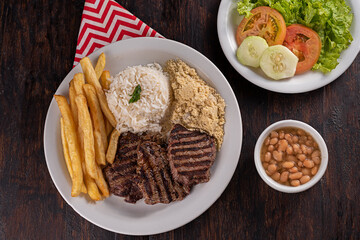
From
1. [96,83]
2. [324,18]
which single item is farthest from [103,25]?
[324,18]

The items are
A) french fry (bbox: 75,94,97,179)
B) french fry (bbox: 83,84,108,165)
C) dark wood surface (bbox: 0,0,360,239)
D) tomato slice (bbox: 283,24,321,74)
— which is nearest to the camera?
french fry (bbox: 75,94,97,179)

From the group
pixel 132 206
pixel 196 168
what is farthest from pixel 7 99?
pixel 196 168

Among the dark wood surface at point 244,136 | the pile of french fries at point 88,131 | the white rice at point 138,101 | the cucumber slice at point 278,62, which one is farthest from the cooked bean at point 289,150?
the pile of french fries at point 88,131

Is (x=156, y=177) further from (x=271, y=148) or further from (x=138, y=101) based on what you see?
(x=271, y=148)

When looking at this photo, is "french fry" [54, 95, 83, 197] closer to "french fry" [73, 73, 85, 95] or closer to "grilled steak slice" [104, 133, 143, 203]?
"french fry" [73, 73, 85, 95]

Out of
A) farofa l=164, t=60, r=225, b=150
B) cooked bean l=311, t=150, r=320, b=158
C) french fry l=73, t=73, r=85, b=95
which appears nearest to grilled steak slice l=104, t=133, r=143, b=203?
farofa l=164, t=60, r=225, b=150

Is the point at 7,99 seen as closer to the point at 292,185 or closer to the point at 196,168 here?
the point at 196,168
